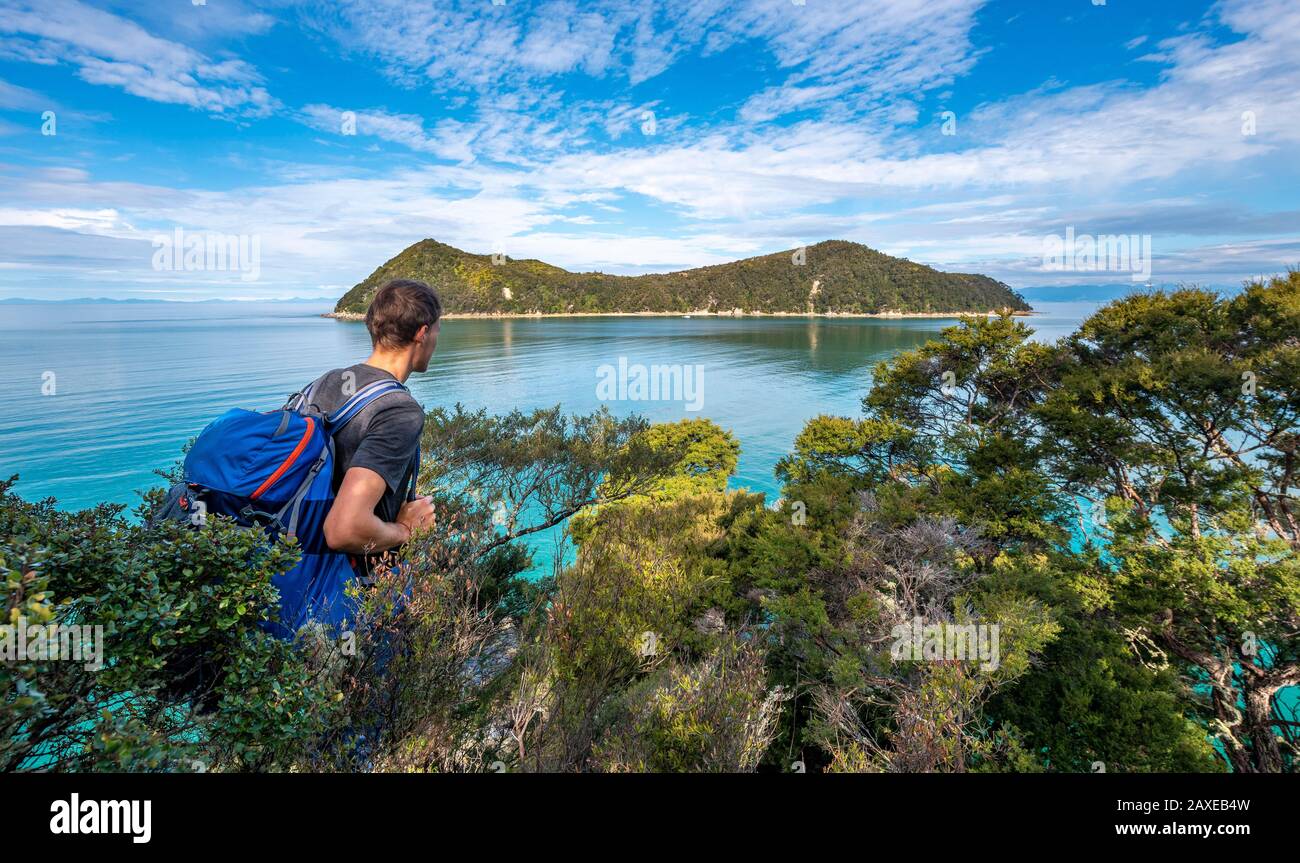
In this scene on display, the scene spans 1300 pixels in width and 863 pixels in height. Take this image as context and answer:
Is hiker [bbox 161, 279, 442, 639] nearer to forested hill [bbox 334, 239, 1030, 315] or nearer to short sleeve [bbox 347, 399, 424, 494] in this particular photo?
short sleeve [bbox 347, 399, 424, 494]

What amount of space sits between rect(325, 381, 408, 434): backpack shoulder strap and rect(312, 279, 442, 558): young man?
1.1 inches

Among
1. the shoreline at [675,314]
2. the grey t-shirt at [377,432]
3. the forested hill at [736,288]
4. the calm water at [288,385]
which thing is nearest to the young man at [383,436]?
the grey t-shirt at [377,432]

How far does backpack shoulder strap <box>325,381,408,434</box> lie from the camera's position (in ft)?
6.63

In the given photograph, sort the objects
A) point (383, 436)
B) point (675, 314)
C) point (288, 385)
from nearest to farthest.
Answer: point (383, 436)
point (288, 385)
point (675, 314)

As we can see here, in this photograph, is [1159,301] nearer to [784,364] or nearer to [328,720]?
[328,720]

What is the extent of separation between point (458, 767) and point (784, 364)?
71.4 m

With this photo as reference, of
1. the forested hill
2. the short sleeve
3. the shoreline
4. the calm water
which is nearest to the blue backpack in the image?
the short sleeve

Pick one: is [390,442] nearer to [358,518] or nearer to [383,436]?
[383,436]

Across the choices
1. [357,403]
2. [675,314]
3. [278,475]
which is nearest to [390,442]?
[357,403]

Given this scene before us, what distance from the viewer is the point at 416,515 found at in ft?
7.89

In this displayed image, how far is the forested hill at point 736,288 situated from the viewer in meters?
154

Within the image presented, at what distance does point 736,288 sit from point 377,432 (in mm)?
179762

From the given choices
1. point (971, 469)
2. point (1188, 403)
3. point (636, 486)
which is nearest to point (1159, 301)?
point (1188, 403)

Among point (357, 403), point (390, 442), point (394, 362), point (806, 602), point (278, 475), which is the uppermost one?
point (394, 362)
